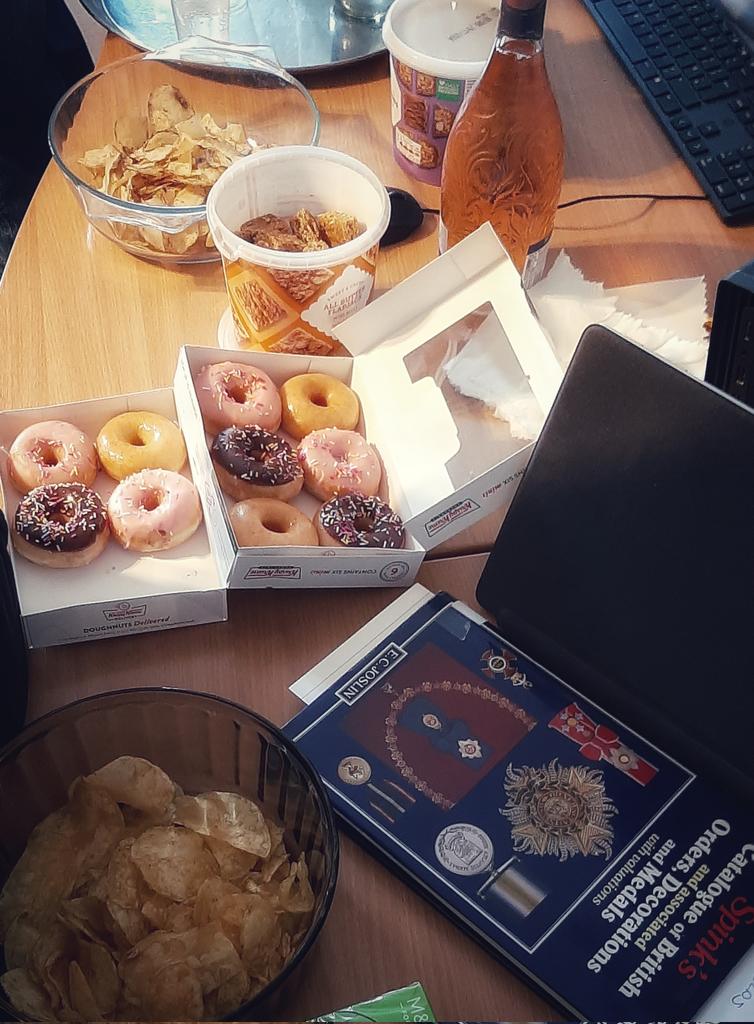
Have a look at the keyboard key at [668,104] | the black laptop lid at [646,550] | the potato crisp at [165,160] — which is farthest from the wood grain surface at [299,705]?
the keyboard key at [668,104]

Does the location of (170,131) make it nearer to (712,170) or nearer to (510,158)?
(510,158)

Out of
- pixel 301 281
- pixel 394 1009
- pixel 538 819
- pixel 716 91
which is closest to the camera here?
pixel 394 1009

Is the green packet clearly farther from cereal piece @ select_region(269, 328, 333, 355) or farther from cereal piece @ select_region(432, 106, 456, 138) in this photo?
cereal piece @ select_region(432, 106, 456, 138)

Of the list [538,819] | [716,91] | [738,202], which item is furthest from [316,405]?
[716,91]

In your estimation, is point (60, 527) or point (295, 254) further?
point (295, 254)

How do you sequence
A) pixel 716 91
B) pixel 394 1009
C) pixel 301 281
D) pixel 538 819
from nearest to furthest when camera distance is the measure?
pixel 394 1009 → pixel 538 819 → pixel 301 281 → pixel 716 91

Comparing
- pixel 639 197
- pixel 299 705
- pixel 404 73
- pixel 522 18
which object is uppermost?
pixel 522 18
